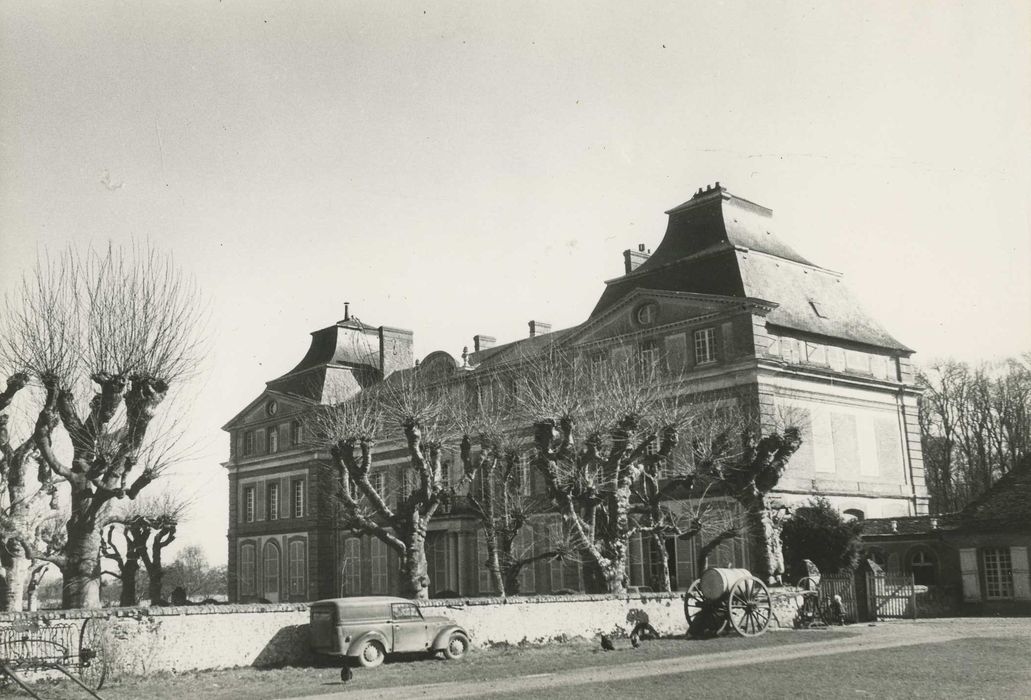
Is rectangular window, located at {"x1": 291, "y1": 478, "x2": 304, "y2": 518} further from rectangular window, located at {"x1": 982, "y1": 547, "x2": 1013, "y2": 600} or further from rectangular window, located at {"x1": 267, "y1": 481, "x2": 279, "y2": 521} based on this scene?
rectangular window, located at {"x1": 982, "y1": 547, "x2": 1013, "y2": 600}

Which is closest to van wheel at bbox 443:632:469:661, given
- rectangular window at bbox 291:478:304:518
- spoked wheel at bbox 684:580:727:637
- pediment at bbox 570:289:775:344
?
spoked wheel at bbox 684:580:727:637

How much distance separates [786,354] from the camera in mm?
33656

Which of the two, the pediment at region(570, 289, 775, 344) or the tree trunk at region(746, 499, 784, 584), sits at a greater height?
the pediment at region(570, 289, 775, 344)

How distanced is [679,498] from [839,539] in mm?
5688

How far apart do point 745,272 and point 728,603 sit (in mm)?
15026

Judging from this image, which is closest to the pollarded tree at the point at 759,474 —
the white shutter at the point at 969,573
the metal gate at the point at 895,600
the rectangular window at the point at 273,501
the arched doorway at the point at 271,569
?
the metal gate at the point at 895,600

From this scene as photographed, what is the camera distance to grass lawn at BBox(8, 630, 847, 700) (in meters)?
15.7

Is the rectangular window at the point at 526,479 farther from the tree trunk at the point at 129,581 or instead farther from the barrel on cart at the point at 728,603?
the tree trunk at the point at 129,581

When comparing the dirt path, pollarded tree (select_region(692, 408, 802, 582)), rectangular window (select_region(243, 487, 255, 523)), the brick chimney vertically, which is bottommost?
the dirt path

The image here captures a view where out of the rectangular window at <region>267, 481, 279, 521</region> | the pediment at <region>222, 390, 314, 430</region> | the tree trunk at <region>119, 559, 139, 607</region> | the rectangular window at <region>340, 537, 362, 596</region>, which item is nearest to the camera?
the tree trunk at <region>119, 559, 139, 607</region>

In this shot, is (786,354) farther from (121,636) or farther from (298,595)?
(298,595)

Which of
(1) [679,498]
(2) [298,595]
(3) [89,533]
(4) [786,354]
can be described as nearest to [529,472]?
(1) [679,498]

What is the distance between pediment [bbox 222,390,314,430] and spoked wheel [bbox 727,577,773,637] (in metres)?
30.6

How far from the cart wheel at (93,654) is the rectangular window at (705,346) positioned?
71.3ft
